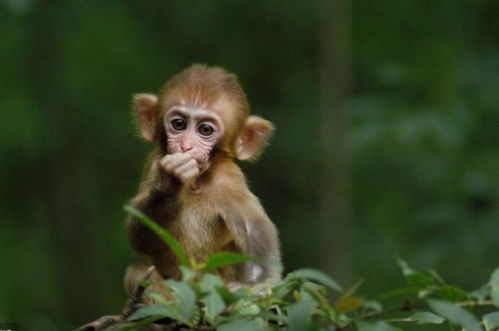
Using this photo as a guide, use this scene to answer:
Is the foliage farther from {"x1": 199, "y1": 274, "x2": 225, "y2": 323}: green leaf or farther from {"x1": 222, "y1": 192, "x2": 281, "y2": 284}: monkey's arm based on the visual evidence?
{"x1": 222, "y1": 192, "x2": 281, "y2": 284}: monkey's arm

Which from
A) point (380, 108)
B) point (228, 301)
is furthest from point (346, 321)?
point (380, 108)

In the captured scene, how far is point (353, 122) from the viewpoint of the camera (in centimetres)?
1320

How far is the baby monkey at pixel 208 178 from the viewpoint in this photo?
6.48m

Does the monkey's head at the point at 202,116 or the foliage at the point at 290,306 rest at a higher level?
the monkey's head at the point at 202,116

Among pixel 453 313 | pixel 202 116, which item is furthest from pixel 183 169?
pixel 453 313

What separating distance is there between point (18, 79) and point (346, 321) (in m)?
13.0

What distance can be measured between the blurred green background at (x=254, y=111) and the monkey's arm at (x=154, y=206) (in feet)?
22.1

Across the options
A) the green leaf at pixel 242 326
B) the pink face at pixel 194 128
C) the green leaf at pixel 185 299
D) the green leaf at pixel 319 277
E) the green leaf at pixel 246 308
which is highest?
the pink face at pixel 194 128

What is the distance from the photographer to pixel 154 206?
6.00m

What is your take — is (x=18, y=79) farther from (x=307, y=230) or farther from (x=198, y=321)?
(x=198, y=321)

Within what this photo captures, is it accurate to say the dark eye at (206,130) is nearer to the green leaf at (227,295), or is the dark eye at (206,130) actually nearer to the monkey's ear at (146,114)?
the monkey's ear at (146,114)

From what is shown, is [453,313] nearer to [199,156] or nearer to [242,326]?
[242,326]

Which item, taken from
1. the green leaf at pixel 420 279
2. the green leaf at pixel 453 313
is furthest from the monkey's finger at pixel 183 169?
the green leaf at pixel 453 313

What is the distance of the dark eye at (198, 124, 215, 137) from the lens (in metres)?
6.92
